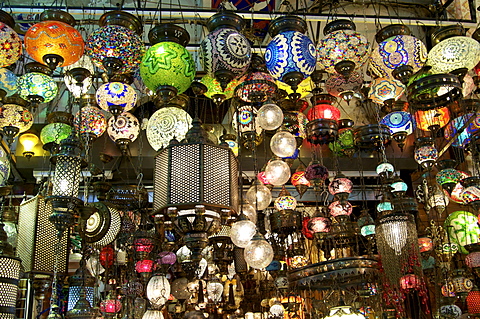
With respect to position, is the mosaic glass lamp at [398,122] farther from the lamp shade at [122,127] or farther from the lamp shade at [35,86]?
the lamp shade at [35,86]

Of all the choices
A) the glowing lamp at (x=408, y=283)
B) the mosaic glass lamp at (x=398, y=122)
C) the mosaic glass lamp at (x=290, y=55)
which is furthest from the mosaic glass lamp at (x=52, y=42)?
the glowing lamp at (x=408, y=283)

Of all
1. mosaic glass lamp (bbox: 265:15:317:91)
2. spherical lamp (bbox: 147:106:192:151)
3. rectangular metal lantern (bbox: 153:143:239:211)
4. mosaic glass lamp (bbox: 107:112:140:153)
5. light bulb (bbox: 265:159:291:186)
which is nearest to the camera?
rectangular metal lantern (bbox: 153:143:239:211)

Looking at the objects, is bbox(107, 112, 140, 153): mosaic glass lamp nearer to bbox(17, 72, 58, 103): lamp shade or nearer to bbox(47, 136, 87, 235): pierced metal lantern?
bbox(17, 72, 58, 103): lamp shade

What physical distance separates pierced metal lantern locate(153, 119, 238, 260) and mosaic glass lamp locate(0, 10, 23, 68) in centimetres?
106

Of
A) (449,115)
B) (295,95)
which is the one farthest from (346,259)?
(295,95)

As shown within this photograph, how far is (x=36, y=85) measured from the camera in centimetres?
297

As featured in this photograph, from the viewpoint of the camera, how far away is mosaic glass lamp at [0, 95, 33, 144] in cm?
316

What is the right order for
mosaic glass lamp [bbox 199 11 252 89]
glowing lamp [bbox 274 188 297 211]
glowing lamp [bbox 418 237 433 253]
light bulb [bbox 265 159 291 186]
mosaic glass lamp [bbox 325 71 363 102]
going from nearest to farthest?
mosaic glass lamp [bbox 199 11 252 89]
mosaic glass lamp [bbox 325 71 363 102]
light bulb [bbox 265 159 291 186]
glowing lamp [bbox 274 188 297 211]
glowing lamp [bbox 418 237 433 253]

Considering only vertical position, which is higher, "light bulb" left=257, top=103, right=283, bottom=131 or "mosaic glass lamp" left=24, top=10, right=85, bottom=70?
"mosaic glass lamp" left=24, top=10, right=85, bottom=70

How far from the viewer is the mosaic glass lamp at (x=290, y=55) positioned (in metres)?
2.61

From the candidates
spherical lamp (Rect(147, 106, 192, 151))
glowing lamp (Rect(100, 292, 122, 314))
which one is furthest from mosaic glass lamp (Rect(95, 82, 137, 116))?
glowing lamp (Rect(100, 292, 122, 314))

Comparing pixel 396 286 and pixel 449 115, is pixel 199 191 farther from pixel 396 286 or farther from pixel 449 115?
pixel 449 115

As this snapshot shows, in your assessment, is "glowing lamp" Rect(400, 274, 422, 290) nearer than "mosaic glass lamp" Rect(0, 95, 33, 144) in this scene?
No

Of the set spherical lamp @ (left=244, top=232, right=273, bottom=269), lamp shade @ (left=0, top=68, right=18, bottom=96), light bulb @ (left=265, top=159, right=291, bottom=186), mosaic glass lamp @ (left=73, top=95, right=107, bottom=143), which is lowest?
spherical lamp @ (left=244, top=232, right=273, bottom=269)
